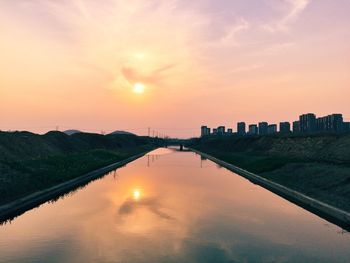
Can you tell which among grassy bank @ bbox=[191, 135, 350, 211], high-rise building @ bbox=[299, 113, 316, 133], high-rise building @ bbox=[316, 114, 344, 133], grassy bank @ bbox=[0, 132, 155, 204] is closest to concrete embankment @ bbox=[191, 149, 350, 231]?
grassy bank @ bbox=[191, 135, 350, 211]

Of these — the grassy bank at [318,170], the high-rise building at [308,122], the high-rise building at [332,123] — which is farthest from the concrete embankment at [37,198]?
the high-rise building at [308,122]

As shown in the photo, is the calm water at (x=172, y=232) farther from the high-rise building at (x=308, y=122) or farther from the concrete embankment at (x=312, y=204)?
the high-rise building at (x=308, y=122)

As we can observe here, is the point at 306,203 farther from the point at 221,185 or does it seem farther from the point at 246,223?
the point at 221,185

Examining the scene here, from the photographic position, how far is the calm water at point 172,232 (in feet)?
42.3

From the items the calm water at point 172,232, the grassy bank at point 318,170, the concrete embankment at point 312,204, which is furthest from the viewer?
the grassy bank at point 318,170

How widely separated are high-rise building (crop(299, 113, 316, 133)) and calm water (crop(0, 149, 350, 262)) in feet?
502

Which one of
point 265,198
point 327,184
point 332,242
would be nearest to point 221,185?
point 265,198

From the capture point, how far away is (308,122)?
16925cm

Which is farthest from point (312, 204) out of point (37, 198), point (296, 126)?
point (296, 126)

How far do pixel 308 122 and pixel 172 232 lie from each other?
167847 millimetres

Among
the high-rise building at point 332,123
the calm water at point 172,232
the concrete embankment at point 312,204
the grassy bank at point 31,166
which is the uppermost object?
the high-rise building at point 332,123

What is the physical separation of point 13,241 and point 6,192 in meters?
9.46

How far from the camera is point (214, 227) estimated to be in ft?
56.5

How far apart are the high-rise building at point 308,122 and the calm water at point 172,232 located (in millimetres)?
153079
